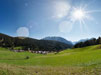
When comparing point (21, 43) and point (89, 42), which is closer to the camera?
point (89, 42)

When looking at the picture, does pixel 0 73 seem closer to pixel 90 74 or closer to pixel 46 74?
pixel 46 74

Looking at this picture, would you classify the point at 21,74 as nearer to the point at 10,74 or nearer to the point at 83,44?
the point at 10,74

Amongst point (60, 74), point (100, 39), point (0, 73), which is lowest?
point (60, 74)

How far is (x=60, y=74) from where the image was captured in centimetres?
1035

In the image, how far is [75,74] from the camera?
10148 mm

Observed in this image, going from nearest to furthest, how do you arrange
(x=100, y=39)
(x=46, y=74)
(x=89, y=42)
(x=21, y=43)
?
(x=46, y=74) < (x=100, y=39) < (x=89, y=42) < (x=21, y=43)

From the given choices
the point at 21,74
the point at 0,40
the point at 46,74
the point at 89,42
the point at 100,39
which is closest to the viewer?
the point at 21,74

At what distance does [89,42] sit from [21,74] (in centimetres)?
11625

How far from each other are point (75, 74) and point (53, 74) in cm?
228

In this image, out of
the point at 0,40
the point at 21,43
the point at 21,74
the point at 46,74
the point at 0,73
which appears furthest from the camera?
the point at 21,43

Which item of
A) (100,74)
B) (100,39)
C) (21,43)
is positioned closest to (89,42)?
(100,39)

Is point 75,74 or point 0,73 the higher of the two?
point 0,73

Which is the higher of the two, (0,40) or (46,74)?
(0,40)

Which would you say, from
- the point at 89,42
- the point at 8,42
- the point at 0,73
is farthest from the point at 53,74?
the point at 8,42
